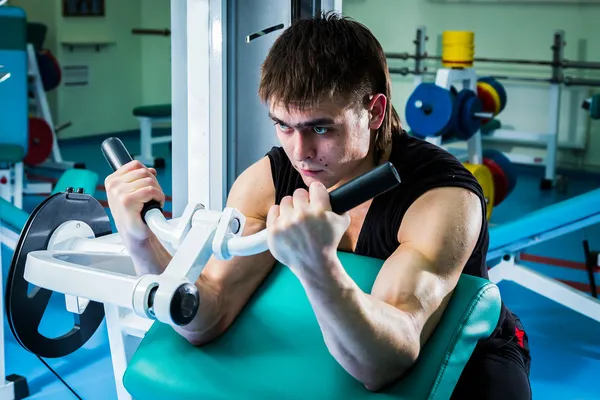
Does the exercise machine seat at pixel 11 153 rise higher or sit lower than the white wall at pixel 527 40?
lower

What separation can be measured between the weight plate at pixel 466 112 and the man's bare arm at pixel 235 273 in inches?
119

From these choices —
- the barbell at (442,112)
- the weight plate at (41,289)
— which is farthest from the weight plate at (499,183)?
the weight plate at (41,289)

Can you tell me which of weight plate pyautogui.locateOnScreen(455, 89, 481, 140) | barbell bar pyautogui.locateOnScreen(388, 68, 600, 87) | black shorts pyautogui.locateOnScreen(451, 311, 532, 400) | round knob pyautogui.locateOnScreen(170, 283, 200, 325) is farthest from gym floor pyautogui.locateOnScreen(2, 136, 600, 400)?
round knob pyautogui.locateOnScreen(170, 283, 200, 325)

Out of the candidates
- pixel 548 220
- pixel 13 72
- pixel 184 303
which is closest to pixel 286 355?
pixel 184 303

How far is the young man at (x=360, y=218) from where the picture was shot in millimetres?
1197

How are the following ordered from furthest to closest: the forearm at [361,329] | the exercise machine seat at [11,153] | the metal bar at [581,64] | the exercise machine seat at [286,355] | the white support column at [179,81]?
the metal bar at [581,64]
the exercise machine seat at [11,153]
the white support column at [179,81]
the exercise machine seat at [286,355]
the forearm at [361,329]

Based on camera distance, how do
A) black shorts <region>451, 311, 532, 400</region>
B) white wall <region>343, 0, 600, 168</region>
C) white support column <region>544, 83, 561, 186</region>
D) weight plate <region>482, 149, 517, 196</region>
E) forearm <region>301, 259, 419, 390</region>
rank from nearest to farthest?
1. forearm <region>301, 259, 419, 390</region>
2. black shorts <region>451, 311, 532, 400</region>
3. weight plate <region>482, 149, 517, 196</region>
4. white support column <region>544, 83, 561, 186</region>
5. white wall <region>343, 0, 600, 168</region>

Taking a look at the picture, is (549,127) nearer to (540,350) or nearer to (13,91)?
(540,350)

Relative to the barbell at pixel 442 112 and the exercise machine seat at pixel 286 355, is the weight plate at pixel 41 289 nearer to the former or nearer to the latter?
the exercise machine seat at pixel 286 355

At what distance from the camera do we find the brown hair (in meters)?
1.33

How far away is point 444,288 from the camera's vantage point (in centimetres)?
127

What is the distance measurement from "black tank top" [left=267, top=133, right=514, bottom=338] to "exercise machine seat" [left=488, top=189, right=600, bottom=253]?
1.27 meters

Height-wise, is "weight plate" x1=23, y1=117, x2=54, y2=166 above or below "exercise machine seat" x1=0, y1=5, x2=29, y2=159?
below

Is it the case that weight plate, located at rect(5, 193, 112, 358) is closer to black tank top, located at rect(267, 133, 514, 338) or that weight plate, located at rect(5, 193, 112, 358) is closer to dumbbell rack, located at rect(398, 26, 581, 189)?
black tank top, located at rect(267, 133, 514, 338)
